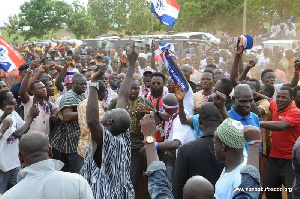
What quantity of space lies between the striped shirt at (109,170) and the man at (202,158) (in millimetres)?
523

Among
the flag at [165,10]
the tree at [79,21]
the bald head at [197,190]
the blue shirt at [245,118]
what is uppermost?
the tree at [79,21]

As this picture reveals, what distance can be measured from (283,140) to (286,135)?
7 cm

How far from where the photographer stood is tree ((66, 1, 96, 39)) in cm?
4278

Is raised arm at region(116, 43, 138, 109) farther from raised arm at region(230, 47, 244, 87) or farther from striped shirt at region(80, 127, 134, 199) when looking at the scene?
raised arm at region(230, 47, 244, 87)

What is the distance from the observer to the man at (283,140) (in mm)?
5738

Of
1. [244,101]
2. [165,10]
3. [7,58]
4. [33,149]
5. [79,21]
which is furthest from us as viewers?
[79,21]

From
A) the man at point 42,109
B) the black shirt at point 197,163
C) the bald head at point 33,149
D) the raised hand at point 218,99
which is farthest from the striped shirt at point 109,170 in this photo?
the man at point 42,109

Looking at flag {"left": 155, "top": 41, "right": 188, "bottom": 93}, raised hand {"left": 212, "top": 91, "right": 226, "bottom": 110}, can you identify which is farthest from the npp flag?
raised hand {"left": 212, "top": 91, "right": 226, "bottom": 110}

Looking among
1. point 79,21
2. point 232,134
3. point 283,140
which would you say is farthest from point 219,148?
point 79,21

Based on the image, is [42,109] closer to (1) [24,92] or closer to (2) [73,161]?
(1) [24,92]

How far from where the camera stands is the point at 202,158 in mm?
4156

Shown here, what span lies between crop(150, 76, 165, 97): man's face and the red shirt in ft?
6.15

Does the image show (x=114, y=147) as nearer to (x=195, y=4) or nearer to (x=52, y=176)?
(x=52, y=176)

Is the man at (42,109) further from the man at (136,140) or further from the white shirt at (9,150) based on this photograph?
the man at (136,140)
